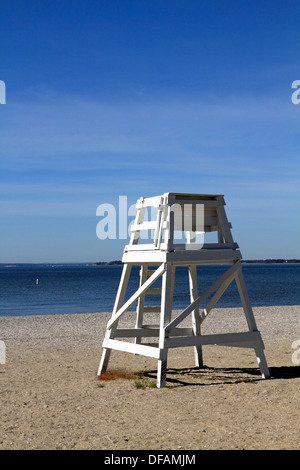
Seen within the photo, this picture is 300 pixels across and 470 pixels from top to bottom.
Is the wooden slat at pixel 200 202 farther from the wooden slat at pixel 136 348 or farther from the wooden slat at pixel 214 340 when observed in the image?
the wooden slat at pixel 136 348

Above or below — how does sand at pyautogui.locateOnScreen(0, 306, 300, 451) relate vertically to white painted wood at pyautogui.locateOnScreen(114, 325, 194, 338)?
below

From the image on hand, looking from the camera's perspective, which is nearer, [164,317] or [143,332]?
[164,317]

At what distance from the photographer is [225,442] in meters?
6.41

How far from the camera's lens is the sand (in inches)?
259

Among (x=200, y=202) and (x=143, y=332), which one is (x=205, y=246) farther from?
(x=143, y=332)

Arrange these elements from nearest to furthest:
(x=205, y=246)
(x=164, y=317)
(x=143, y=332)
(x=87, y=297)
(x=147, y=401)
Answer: (x=147, y=401), (x=164, y=317), (x=205, y=246), (x=143, y=332), (x=87, y=297)

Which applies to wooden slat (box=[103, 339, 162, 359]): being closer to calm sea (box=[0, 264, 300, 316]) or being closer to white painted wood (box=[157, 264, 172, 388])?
white painted wood (box=[157, 264, 172, 388])

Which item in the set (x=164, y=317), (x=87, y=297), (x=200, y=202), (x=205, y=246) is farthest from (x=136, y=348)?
(x=87, y=297)

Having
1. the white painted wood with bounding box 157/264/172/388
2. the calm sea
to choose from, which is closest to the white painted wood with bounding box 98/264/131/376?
the white painted wood with bounding box 157/264/172/388

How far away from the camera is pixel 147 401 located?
8469 millimetres

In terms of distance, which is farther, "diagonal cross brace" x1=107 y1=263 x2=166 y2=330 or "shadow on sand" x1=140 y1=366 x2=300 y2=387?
"shadow on sand" x1=140 y1=366 x2=300 y2=387
